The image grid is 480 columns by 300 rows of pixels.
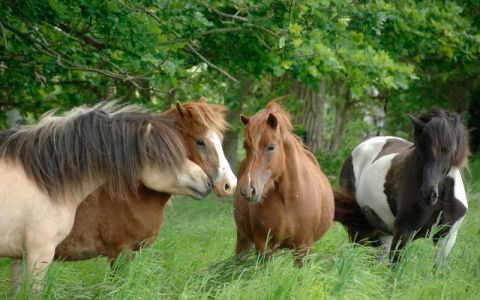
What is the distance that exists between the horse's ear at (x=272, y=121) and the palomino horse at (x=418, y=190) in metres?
1.56

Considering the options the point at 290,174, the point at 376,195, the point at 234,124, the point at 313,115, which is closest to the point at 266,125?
the point at 290,174

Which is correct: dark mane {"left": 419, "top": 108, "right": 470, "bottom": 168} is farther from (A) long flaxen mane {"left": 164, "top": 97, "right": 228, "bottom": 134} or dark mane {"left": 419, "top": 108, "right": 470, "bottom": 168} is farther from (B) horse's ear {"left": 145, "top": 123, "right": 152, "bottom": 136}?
(B) horse's ear {"left": 145, "top": 123, "right": 152, "bottom": 136}

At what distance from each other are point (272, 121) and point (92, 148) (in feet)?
4.99

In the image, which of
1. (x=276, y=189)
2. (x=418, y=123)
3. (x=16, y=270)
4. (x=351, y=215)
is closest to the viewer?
(x=16, y=270)

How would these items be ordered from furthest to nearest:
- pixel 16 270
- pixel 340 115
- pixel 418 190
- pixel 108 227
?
pixel 340 115 → pixel 418 190 → pixel 108 227 → pixel 16 270

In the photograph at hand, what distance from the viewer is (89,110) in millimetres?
5879

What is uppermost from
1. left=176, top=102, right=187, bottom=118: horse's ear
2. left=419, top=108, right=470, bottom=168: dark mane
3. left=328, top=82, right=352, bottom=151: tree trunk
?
left=176, top=102, right=187, bottom=118: horse's ear

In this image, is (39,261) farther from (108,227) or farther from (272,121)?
(272,121)

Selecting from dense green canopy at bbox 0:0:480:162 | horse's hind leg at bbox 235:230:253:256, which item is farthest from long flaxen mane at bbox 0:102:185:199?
dense green canopy at bbox 0:0:480:162

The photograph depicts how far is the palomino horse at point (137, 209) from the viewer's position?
591 centimetres

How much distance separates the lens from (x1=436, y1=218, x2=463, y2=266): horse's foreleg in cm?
701

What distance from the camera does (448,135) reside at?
7066 mm

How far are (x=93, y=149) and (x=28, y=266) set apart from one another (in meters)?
1.01

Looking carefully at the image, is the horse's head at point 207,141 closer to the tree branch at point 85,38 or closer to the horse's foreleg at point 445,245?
the horse's foreleg at point 445,245
